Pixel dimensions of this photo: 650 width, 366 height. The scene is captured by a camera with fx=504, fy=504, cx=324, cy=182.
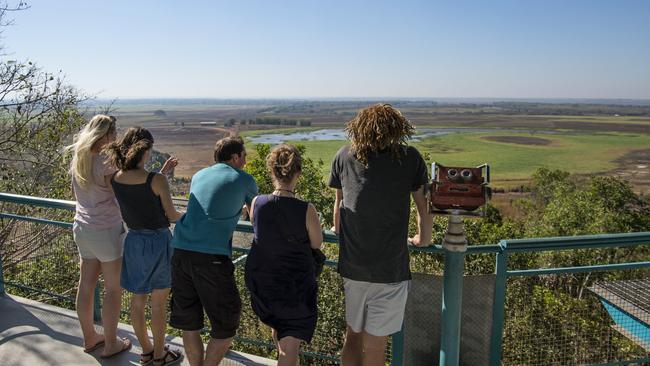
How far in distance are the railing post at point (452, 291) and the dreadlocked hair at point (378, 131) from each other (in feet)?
1.71

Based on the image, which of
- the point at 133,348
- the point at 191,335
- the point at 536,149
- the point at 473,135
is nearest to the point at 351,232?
the point at 191,335

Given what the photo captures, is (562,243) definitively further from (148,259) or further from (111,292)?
(111,292)

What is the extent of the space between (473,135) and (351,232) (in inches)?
8076

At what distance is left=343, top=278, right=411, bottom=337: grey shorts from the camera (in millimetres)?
2604

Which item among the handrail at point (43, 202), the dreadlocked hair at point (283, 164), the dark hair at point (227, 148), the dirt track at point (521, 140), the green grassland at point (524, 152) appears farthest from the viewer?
the dirt track at point (521, 140)

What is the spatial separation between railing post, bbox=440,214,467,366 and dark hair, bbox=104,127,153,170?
5.75ft

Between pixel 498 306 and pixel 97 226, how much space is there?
247 centimetres

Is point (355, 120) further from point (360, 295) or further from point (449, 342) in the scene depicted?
point (449, 342)

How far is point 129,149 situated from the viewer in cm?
284

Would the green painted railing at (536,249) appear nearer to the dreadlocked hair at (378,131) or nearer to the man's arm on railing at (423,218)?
the man's arm on railing at (423,218)

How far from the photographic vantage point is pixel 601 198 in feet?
107

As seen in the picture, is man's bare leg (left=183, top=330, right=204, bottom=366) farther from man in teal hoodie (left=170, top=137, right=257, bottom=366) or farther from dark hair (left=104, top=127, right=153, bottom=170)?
dark hair (left=104, top=127, right=153, bottom=170)

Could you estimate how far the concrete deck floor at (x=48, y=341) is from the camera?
3.36m

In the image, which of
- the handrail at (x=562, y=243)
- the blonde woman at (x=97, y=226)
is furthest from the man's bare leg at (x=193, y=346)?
the handrail at (x=562, y=243)
